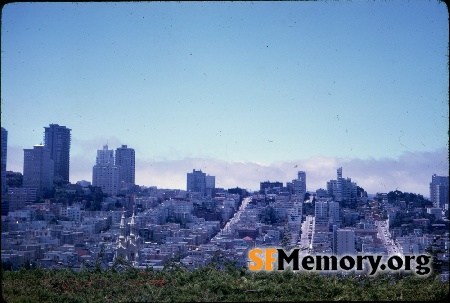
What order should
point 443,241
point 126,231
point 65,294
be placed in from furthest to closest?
point 126,231
point 443,241
point 65,294

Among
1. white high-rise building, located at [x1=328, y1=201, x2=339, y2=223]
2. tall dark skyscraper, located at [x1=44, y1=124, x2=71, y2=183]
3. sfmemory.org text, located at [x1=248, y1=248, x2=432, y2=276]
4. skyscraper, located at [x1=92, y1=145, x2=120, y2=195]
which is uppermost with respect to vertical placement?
tall dark skyscraper, located at [x1=44, y1=124, x2=71, y2=183]

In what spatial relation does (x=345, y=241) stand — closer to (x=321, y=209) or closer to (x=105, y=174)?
(x=321, y=209)

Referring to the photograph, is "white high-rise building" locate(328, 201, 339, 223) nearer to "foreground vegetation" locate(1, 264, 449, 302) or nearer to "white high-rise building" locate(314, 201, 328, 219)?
"white high-rise building" locate(314, 201, 328, 219)

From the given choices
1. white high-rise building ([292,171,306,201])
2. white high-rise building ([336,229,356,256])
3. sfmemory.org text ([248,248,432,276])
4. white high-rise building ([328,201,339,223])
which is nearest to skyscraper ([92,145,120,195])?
white high-rise building ([292,171,306,201])

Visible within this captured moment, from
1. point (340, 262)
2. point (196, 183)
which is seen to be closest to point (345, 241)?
point (340, 262)

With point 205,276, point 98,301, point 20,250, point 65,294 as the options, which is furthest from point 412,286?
point 20,250

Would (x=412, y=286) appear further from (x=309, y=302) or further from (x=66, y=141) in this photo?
(x=66, y=141)

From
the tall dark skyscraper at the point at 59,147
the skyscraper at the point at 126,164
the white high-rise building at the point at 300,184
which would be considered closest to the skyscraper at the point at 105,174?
the skyscraper at the point at 126,164
